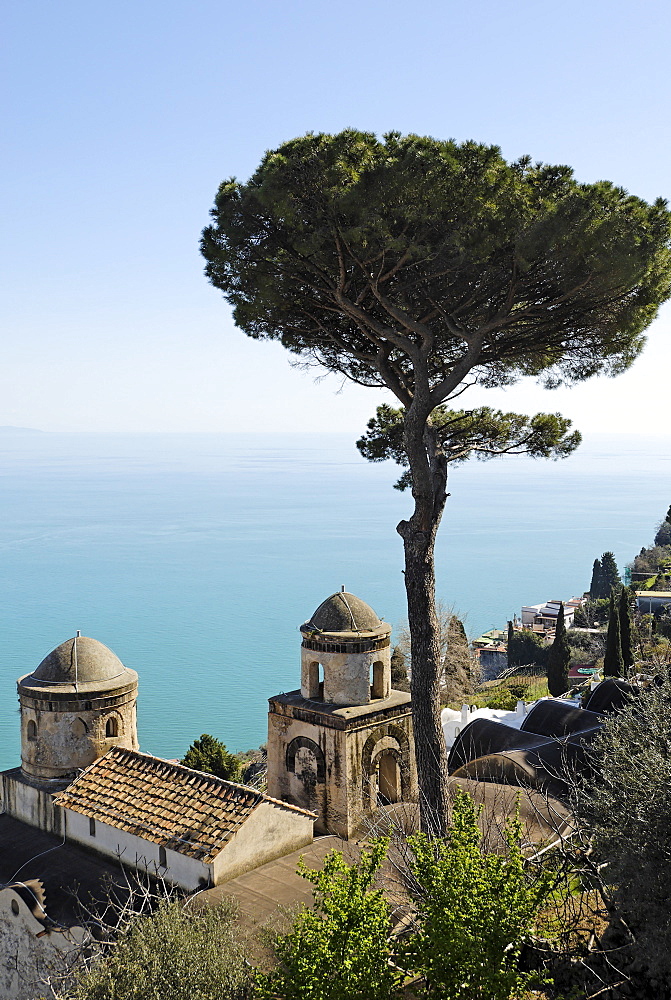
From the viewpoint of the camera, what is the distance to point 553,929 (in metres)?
8.23

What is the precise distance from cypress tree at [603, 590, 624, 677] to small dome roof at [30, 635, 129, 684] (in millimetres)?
21655

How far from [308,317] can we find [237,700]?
153 feet

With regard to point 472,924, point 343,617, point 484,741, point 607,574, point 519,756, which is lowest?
point 607,574

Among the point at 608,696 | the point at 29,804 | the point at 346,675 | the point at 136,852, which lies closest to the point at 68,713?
the point at 29,804

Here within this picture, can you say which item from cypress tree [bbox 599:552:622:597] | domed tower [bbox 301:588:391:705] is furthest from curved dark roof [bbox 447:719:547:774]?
cypress tree [bbox 599:552:622:597]

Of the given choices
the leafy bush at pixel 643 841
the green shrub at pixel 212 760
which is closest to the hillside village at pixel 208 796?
the leafy bush at pixel 643 841

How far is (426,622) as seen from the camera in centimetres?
972

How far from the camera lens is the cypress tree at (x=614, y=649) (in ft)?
93.7

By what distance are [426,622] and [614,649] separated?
21.7 m

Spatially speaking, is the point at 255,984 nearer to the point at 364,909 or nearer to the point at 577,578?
the point at 364,909

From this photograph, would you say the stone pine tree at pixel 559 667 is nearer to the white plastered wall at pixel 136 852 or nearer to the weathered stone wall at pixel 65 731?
the weathered stone wall at pixel 65 731

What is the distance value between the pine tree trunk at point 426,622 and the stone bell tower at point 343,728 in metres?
1.99

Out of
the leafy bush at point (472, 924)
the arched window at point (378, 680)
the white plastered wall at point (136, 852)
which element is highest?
the arched window at point (378, 680)

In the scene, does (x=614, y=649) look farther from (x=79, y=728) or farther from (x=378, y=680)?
(x=79, y=728)
